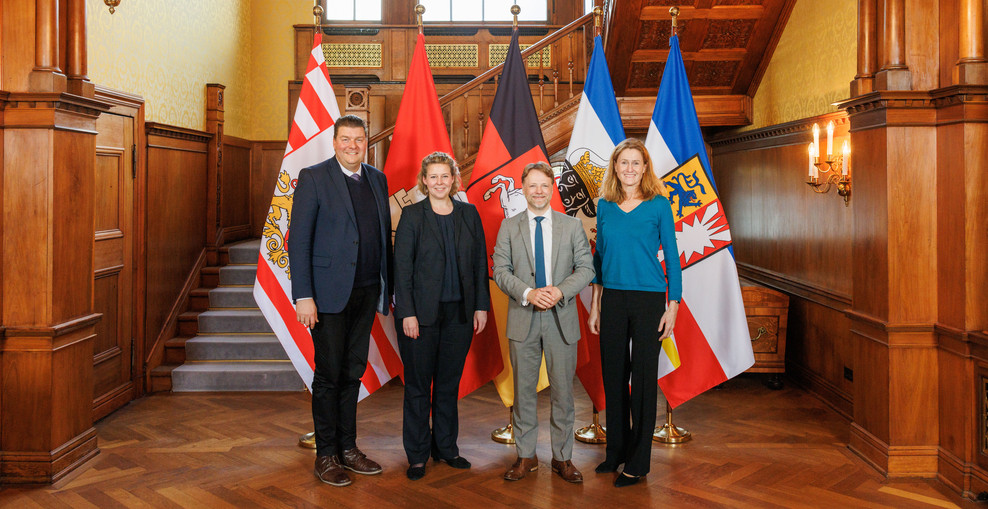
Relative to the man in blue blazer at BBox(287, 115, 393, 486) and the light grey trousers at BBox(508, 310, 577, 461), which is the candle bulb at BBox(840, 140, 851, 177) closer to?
the light grey trousers at BBox(508, 310, 577, 461)

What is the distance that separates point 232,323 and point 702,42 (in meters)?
4.29

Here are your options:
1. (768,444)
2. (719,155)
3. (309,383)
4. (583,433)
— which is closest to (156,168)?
(309,383)

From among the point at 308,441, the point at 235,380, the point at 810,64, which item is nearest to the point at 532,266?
the point at 308,441

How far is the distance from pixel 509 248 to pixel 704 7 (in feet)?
9.66

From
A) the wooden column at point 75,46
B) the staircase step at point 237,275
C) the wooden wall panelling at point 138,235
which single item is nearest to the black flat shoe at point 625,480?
Result: the wooden column at point 75,46

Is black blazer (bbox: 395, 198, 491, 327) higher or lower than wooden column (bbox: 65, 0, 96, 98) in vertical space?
lower

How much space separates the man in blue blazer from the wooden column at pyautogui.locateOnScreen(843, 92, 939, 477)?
2375 millimetres

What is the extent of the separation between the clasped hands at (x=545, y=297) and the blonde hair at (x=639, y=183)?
1.75ft

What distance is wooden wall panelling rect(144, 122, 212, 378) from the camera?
4773mm

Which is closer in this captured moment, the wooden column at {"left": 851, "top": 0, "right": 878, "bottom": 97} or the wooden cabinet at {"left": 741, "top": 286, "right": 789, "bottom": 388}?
the wooden column at {"left": 851, "top": 0, "right": 878, "bottom": 97}

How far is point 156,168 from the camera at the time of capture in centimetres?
480

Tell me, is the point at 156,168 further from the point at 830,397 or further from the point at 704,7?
the point at 830,397

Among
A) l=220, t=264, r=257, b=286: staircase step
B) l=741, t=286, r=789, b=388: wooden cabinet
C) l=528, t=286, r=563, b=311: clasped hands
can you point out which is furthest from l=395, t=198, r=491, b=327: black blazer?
l=220, t=264, r=257, b=286: staircase step

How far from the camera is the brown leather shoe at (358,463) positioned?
316cm
